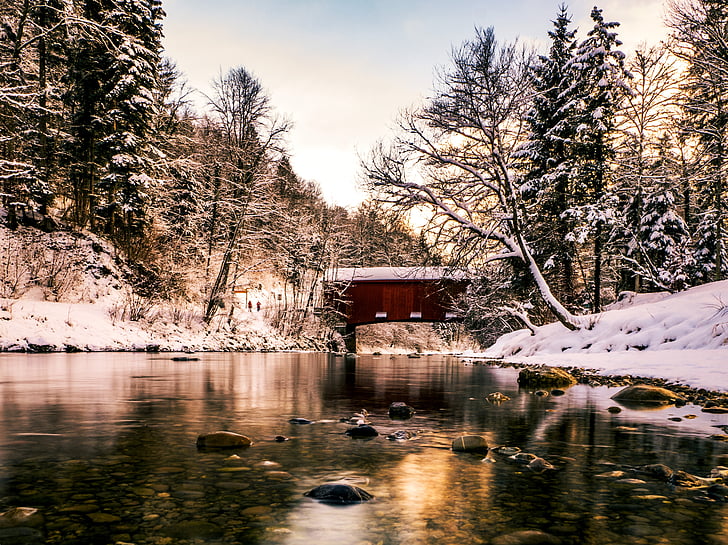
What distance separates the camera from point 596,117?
933 inches

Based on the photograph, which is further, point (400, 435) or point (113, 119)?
point (113, 119)

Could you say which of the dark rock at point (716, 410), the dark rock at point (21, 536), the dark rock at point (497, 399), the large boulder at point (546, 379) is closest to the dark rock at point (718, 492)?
the dark rock at point (21, 536)

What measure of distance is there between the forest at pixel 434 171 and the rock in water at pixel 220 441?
44.1 feet

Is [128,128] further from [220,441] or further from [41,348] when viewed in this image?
[220,441]

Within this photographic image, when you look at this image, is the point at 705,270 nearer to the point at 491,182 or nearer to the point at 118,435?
the point at 491,182

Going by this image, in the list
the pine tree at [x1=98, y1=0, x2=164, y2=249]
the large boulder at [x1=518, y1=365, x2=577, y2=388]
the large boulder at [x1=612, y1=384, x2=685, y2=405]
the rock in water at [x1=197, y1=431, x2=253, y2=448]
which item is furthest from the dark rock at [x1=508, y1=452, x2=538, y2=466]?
the pine tree at [x1=98, y1=0, x2=164, y2=249]

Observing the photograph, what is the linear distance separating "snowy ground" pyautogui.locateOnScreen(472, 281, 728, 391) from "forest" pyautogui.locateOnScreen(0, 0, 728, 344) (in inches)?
57.7

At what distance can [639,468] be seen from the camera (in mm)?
4027

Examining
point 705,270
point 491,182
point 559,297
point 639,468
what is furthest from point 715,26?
point 705,270

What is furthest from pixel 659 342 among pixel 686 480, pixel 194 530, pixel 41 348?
pixel 41 348

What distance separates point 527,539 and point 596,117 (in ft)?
79.8

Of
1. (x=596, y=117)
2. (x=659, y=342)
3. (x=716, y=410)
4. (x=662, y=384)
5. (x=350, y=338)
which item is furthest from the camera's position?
(x=350, y=338)

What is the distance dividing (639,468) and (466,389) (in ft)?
22.1

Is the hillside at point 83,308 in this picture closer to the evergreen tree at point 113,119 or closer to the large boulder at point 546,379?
the evergreen tree at point 113,119
